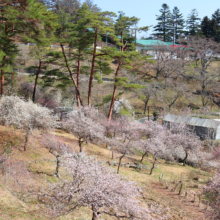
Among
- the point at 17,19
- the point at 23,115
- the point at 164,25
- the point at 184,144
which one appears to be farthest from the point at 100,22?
the point at 164,25

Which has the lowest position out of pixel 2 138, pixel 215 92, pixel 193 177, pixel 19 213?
pixel 193 177

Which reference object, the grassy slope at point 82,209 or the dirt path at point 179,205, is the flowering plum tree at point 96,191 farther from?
the dirt path at point 179,205

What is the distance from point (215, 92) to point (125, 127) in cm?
3202

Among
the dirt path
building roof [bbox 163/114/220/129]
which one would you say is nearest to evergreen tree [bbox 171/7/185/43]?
building roof [bbox 163/114/220/129]

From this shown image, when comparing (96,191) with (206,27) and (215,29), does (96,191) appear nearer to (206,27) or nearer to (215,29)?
(215,29)

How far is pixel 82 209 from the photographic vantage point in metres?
10.7

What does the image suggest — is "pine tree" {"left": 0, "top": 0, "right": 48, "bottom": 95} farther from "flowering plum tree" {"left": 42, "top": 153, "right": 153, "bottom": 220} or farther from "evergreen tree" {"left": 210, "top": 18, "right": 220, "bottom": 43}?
"evergreen tree" {"left": 210, "top": 18, "right": 220, "bottom": 43}

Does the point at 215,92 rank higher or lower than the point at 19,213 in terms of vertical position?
higher

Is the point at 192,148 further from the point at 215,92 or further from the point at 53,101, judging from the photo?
the point at 215,92

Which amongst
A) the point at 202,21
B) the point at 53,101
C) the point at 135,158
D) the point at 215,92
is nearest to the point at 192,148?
the point at 135,158

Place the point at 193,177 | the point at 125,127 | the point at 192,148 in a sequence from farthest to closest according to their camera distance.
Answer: the point at 192,148 < the point at 125,127 < the point at 193,177

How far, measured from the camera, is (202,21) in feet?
208

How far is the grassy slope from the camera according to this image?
31.4 ft

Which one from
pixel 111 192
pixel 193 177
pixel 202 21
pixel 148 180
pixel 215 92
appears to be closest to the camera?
pixel 111 192
